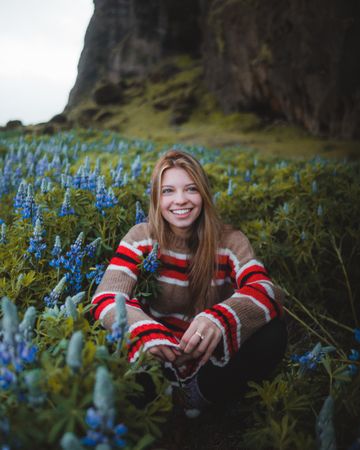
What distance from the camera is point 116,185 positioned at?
9.65ft

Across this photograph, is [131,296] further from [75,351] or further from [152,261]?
[75,351]

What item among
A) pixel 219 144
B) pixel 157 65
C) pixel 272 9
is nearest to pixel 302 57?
pixel 272 9

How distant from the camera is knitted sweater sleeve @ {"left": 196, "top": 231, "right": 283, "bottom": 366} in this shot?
1.68 meters

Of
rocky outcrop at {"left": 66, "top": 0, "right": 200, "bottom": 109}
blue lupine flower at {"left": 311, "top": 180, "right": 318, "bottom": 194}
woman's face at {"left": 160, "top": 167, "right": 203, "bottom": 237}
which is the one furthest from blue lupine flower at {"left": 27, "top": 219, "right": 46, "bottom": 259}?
rocky outcrop at {"left": 66, "top": 0, "right": 200, "bottom": 109}

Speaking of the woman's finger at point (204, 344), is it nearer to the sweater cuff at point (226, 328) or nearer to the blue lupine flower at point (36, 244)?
the sweater cuff at point (226, 328)

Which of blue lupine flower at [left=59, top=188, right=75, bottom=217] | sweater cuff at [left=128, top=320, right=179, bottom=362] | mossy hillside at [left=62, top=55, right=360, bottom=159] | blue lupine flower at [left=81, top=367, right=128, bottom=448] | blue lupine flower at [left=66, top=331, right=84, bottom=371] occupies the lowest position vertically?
sweater cuff at [left=128, top=320, right=179, bottom=362]

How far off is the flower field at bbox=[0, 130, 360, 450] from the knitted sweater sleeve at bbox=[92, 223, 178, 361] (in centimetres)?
10

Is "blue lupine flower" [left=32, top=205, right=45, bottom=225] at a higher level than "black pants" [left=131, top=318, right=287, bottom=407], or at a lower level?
higher

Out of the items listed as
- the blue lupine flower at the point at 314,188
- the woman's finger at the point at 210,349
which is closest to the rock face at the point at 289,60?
the blue lupine flower at the point at 314,188

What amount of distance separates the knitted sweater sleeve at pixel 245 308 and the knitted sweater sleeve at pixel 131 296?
0.27 m

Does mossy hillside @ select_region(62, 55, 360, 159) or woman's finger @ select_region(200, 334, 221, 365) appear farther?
mossy hillside @ select_region(62, 55, 360, 159)

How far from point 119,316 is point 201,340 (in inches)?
25.8

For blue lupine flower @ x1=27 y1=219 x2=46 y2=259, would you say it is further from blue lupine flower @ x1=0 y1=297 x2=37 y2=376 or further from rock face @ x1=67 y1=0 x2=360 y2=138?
rock face @ x1=67 y1=0 x2=360 y2=138

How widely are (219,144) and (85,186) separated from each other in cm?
1226
